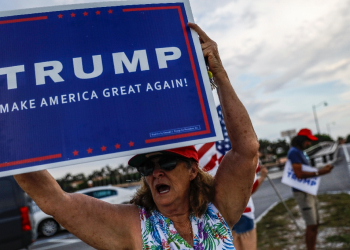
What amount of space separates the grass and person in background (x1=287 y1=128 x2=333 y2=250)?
567 millimetres

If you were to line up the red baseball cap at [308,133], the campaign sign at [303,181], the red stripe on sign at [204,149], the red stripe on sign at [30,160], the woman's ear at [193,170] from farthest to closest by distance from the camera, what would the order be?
1. the red baseball cap at [308,133]
2. the campaign sign at [303,181]
3. the red stripe on sign at [204,149]
4. the woman's ear at [193,170]
5. the red stripe on sign at [30,160]

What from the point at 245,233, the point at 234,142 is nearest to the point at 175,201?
the point at 234,142

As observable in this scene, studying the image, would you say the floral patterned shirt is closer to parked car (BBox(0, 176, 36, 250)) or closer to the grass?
the grass

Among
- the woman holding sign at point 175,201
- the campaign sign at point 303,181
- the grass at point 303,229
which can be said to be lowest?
the grass at point 303,229

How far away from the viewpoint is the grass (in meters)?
5.13

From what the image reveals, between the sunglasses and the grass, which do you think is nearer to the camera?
the sunglasses

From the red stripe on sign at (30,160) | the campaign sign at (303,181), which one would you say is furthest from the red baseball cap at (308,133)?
the red stripe on sign at (30,160)

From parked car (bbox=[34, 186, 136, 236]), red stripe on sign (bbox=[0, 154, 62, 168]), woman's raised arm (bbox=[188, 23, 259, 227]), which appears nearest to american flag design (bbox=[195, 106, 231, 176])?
woman's raised arm (bbox=[188, 23, 259, 227])

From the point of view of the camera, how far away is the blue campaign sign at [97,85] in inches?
58.8

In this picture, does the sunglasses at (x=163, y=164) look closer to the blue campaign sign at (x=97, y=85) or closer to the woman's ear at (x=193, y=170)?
the woman's ear at (x=193, y=170)

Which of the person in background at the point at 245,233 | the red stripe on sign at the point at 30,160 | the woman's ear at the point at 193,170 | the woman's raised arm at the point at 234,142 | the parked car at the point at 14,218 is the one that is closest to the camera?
the red stripe on sign at the point at 30,160

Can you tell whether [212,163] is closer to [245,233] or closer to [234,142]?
[245,233]

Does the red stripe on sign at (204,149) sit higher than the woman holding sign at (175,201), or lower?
→ higher

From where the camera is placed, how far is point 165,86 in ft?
5.36
